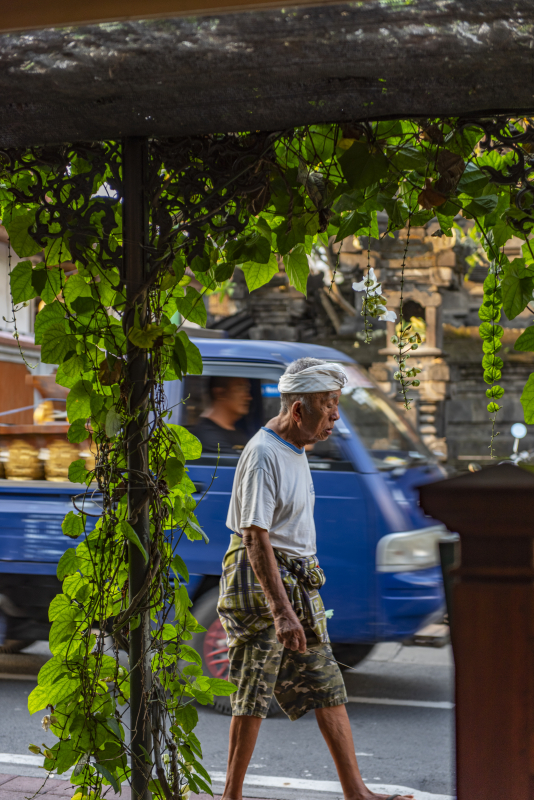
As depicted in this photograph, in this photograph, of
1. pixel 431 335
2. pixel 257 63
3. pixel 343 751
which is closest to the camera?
pixel 257 63

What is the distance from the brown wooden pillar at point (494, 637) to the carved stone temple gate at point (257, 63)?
1219 millimetres

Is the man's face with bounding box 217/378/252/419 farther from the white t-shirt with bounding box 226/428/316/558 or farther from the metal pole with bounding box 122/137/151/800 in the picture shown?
the metal pole with bounding box 122/137/151/800

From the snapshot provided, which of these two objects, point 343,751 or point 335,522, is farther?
point 335,522

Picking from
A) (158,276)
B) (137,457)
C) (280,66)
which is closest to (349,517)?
(137,457)

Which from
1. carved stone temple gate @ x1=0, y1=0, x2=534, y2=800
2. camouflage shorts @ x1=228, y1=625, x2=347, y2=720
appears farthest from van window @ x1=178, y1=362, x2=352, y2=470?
carved stone temple gate @ x1=0, y1=0, x2=534, y2=800

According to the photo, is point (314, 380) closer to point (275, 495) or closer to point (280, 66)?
point (275, 495)

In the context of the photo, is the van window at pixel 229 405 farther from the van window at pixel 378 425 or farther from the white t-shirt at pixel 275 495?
the white t-shirt at pixel 275 495

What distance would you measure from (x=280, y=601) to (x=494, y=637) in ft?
7.86

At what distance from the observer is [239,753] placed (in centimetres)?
344

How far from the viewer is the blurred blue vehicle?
560 centimetres

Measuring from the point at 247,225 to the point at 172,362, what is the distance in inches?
20.7

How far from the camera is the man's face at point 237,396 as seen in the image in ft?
20.1

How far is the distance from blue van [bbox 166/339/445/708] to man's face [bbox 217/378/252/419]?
4 centimetres

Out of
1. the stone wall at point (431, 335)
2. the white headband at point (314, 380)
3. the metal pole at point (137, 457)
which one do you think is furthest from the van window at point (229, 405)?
the stone wall at point (431, 335)
